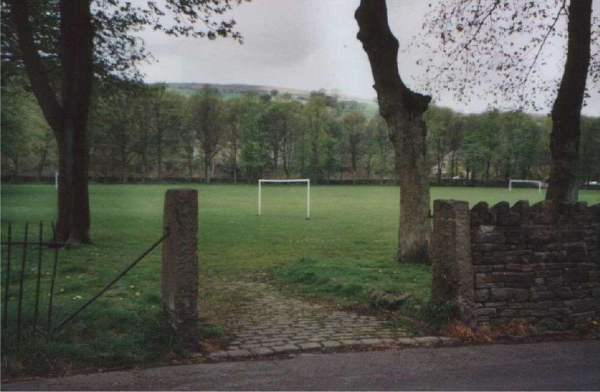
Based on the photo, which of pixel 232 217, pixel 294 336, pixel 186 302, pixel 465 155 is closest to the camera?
pixel 186 302

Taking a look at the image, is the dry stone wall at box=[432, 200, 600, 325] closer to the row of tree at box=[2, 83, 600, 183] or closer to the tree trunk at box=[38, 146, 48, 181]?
the tree trunk at box=[38, 146, 48, 181]

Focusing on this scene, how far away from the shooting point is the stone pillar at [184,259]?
7.21 m

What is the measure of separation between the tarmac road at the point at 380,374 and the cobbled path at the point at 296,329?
39cm

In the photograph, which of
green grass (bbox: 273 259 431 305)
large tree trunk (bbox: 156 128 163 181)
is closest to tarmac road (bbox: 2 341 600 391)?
green grass (bbox: 273 259 431 305)

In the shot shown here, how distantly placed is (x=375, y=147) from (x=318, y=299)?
300 ft

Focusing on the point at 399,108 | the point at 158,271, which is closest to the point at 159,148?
the point at 158,271

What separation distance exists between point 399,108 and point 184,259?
852cm

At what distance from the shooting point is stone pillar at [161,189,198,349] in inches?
284

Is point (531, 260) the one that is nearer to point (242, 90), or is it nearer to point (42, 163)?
point (42, 163)

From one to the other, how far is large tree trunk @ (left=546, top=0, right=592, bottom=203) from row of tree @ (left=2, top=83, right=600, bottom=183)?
73.8 meters

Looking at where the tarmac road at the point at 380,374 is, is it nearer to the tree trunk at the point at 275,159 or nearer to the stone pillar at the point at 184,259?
the stone pillar at the point at 184,259

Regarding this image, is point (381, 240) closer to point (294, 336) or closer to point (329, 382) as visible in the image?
point (294, 336)

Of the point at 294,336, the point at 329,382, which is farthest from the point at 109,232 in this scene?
the point at 329,382

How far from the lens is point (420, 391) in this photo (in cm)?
593
